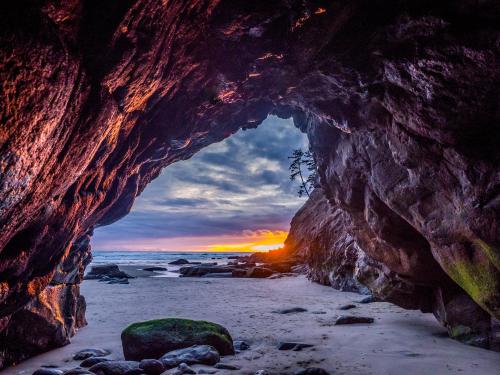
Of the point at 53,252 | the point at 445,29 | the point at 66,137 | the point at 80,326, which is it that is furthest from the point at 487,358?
the point at 80,326

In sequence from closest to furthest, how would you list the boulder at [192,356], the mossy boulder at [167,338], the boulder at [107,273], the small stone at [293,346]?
the boulder at [192,356], the mossy boulder at [167,338], the small stone at [293,346], the boulder at [107,273]

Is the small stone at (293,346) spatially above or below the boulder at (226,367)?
below

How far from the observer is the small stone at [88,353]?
6.96 m

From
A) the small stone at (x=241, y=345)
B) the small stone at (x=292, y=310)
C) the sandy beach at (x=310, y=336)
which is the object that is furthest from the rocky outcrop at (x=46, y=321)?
the small stone at (x=292, y=310)

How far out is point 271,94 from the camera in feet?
36.3

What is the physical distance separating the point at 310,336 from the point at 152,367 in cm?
433

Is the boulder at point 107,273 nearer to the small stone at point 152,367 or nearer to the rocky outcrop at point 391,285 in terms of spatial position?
the rocky outcrop at point 391,285

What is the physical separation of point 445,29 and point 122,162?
8.68 meters

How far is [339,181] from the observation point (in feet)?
39.1

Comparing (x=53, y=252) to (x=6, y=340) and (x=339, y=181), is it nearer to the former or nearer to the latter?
(x=6, y=340)

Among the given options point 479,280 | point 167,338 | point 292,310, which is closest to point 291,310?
point 292,310

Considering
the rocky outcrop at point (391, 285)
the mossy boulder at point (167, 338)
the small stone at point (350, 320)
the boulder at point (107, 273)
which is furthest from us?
the boulder at point (107, 273)

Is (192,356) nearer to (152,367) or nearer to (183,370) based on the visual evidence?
(183,370)

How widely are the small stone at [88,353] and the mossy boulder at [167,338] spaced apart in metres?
0.63
